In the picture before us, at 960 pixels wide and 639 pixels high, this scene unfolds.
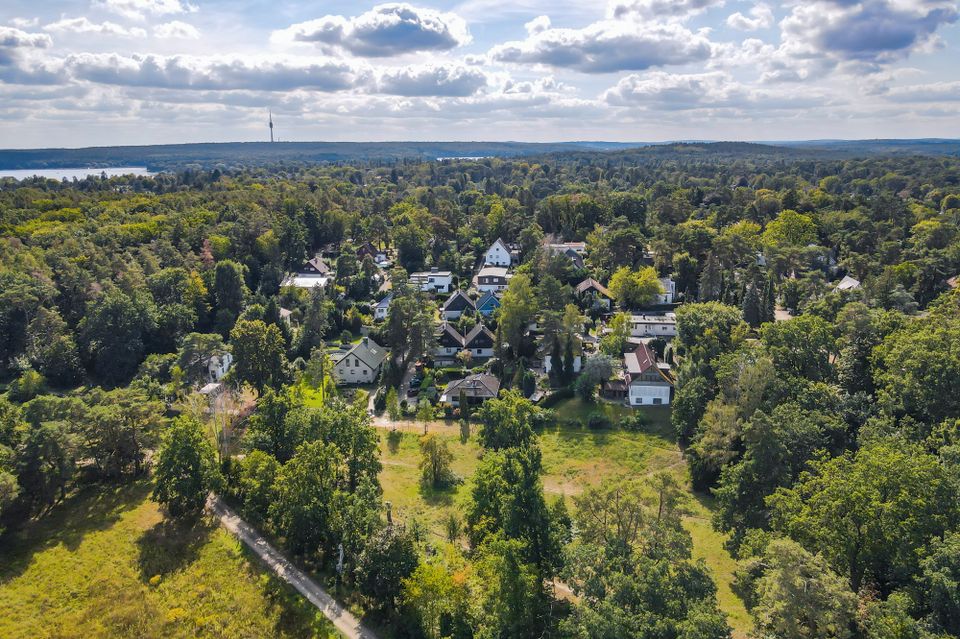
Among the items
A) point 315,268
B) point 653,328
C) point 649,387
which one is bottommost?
point 649,387

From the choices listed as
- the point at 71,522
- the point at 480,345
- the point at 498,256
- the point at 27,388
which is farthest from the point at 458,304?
the point at 71,522

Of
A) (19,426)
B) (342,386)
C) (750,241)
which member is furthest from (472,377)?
(750,241)

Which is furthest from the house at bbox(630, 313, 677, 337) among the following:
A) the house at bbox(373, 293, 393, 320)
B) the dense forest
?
the house at bbox(373, 293, 393, 320)

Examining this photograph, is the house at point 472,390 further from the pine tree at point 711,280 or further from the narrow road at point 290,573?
the pine tree at point 711,280

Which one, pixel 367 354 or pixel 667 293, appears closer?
pixel 367 354

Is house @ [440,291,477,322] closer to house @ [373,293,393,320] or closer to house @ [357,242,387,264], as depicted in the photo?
house @ [373,293,393,320]

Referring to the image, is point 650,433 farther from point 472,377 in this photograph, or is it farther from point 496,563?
point 496,563

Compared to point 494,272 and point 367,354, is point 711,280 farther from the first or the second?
point 367,354

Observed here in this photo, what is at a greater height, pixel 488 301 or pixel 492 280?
pixel 492 280
